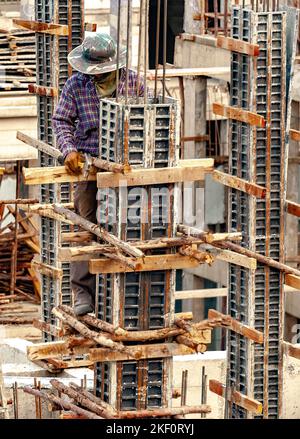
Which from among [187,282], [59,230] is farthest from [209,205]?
[59,230]

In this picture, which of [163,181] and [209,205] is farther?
[209,205]

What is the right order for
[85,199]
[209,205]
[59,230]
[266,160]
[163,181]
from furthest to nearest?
1. [209,205]
2. [59,230]
3. [266,160]
4. [85,199]
5. [163,181]

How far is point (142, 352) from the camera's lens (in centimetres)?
1744

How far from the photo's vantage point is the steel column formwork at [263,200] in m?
23.8

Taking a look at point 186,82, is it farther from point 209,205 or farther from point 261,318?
point 261,318

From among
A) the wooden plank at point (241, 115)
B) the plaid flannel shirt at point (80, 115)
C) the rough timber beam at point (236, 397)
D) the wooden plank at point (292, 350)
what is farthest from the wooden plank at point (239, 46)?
the plaid flannel shirt at point (80, 115)

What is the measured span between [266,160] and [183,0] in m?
19.2

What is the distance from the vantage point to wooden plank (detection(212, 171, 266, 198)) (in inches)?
938

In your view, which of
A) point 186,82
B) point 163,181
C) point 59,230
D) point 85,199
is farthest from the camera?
point 186,82

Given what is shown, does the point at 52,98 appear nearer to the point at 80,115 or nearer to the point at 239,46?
the point at 239,46

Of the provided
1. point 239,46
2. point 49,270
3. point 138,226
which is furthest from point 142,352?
point 49,270

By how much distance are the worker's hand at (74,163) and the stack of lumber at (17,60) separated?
17342 mm

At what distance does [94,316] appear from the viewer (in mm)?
17938

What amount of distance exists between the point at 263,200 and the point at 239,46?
1784mm
